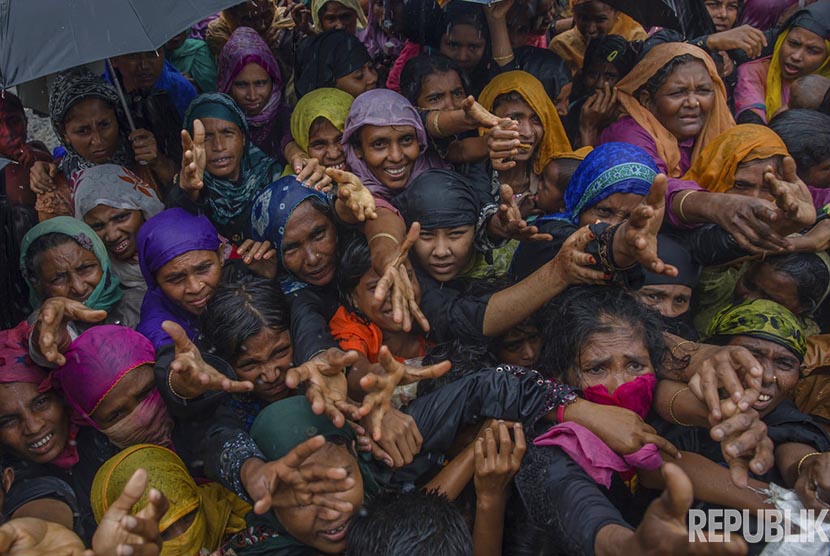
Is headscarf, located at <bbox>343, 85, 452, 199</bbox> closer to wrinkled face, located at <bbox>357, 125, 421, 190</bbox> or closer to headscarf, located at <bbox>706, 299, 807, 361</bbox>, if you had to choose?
wrinkled face, located at <bbox>357, 125, 421, 190</bbox>

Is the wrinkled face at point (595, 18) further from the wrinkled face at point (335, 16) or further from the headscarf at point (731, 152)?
the wrinkled face at point (335, 16)

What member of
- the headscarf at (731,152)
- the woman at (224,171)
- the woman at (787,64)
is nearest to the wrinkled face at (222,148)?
the woman at (224,171)

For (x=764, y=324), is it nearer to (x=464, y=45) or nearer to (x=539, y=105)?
(x=539, y=105)

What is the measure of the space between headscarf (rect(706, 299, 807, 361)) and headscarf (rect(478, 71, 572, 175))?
5.50ft

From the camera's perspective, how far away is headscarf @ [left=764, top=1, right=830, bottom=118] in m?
5.19

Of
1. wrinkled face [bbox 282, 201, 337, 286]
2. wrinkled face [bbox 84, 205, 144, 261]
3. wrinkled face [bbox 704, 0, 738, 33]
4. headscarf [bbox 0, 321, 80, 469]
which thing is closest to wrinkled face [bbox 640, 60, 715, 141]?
wrinkled face [bbox 704, 0, 738, 33]

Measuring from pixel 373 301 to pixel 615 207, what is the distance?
1.38m

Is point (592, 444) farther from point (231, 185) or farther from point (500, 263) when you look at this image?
point (231, 185)

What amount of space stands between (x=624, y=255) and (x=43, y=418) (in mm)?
2646

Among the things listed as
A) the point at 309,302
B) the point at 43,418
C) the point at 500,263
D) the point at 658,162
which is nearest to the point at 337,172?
the point at 309,302

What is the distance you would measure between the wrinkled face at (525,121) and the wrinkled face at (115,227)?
2.47m

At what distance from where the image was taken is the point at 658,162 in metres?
4.43

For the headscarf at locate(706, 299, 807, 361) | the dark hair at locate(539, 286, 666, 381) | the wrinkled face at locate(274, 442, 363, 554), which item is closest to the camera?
the wrinkled face at locate(274, 442, 363, 554)

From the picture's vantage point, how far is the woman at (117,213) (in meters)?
4.35
